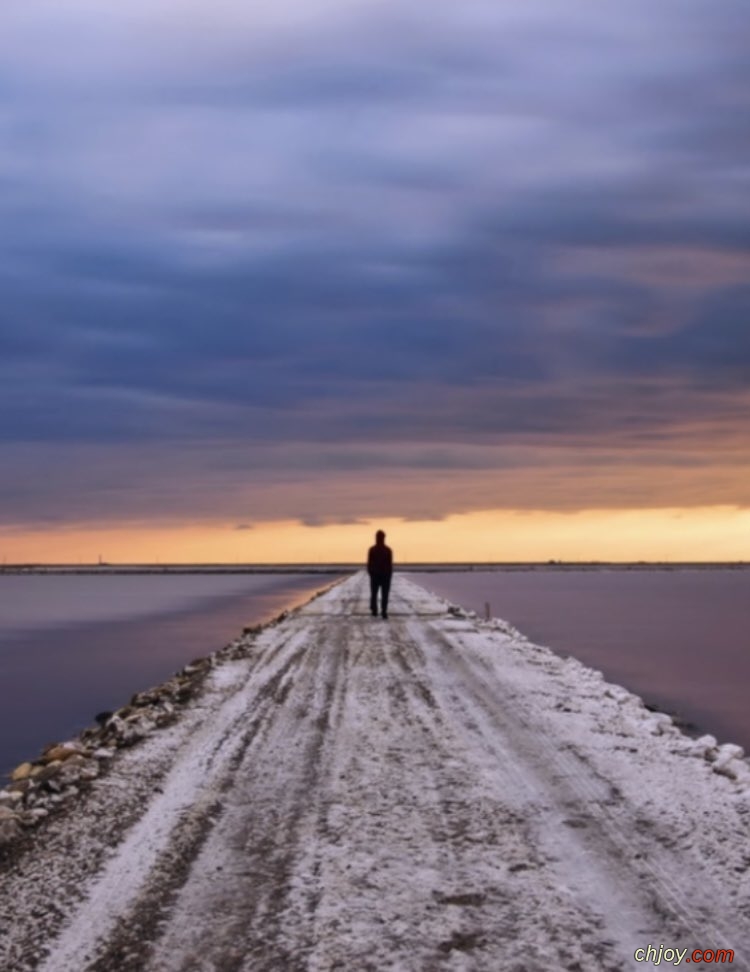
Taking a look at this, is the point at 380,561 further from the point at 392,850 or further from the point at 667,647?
the point at 392,850

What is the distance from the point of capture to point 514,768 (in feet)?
32.3

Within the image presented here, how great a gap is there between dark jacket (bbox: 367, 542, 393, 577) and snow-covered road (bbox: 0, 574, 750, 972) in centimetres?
1443

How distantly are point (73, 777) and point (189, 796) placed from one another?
1599mm

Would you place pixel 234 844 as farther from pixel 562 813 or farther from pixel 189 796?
Answer: pixel 562 813

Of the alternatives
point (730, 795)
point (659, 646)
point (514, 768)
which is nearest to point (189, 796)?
point (514, 768)

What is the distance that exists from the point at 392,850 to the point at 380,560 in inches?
815

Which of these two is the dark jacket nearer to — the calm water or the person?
the person

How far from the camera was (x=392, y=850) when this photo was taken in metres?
7.24

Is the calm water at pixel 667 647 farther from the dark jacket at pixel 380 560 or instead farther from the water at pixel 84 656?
the water at pixel 84 656

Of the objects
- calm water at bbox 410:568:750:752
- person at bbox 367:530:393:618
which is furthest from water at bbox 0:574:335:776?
calm water at bbox 410:568:750:752

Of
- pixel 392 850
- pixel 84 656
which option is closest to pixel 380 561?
pixel 84 656

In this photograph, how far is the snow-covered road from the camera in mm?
5652

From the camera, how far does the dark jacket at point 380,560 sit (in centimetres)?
2791

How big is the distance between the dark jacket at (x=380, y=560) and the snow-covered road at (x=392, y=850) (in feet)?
47.4
